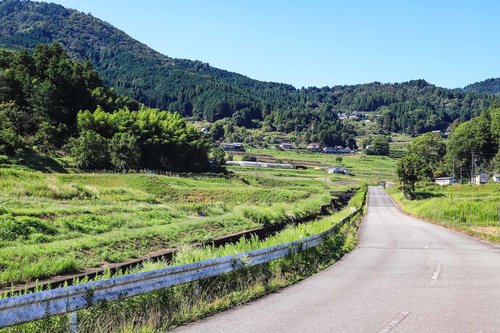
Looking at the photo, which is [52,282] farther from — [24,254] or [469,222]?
[469,222]

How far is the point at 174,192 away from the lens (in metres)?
56.9

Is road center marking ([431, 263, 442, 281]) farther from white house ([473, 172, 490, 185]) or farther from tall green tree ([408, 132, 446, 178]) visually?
tall green tree ([408, 132, 446, 178])

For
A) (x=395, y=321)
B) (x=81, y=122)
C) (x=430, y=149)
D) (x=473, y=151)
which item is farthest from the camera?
(x=430, y=149)

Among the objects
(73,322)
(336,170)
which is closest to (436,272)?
(73,322)

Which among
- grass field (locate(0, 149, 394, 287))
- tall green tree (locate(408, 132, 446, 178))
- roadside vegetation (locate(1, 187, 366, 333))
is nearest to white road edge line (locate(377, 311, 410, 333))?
roadside vegetation (locate(1, 187, 366, 333))

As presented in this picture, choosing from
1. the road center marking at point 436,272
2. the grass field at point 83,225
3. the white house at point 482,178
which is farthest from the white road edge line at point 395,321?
the white house at point 482,178

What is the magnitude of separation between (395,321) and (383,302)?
5.46ft

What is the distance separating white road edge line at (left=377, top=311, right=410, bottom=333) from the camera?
736 cm

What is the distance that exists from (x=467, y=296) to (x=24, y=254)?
12092mm

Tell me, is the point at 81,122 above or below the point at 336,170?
above

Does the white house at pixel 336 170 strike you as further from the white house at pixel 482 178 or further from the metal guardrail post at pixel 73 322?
the metal guardrail post at pixel 73 322

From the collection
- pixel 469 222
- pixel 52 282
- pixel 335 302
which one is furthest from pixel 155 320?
pixel 469 222

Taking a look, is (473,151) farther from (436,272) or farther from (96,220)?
(436,272)

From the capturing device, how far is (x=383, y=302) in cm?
952
